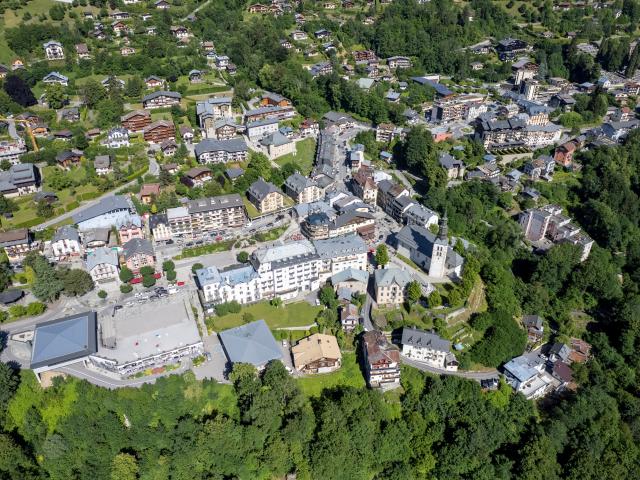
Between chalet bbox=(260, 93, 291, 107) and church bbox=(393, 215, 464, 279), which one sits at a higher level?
chalet bbox=(260, 93, 291, 107)

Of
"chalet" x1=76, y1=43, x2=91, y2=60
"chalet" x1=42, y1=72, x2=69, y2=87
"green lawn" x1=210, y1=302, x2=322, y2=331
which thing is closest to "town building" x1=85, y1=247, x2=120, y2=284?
"green lawn" x1=210, y1=302, x2=322, y2=331

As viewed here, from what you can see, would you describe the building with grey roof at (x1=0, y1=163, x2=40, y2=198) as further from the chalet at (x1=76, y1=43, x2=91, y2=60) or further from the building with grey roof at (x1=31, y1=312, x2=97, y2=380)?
the chalet at (x1=76, y1=43, x2=91, y2=60)

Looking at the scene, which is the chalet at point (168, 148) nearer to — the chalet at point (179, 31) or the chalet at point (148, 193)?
the chalet at point (148, 193)

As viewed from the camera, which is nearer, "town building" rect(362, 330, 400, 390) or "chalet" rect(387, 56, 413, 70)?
"town building" rect(362, 330, 400, 390)

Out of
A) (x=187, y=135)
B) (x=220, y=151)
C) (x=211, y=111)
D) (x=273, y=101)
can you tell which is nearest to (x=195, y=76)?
(x=273, y=101)

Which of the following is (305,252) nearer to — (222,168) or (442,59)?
(222,168)

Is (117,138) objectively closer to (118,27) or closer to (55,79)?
(55,79)
